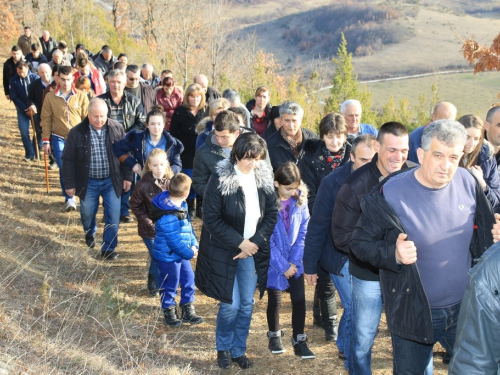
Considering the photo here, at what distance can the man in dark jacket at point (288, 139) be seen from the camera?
645 centimetres

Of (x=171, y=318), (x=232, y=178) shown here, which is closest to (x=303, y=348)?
(x=171, y=318)

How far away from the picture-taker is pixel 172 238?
562 cm

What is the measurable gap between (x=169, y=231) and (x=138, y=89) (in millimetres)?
A: 4421

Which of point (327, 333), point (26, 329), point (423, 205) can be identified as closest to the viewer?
point (423, 205)

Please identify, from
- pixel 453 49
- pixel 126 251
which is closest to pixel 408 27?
pixel 453 49

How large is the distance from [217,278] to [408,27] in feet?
499

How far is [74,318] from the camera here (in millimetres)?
5266

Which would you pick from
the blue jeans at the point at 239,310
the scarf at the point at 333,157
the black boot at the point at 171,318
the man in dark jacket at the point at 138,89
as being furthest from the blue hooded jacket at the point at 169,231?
the man in dark jacket at the point at 138,89

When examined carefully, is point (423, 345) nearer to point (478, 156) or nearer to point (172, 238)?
point (478, 156)

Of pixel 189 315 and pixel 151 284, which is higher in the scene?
pixel 151 284

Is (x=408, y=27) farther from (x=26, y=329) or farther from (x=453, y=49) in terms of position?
(x=26, y=329)

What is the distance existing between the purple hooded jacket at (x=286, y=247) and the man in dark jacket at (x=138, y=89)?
182 inches

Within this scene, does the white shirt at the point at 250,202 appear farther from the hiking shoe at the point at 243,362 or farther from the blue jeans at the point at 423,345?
the blue jeans at the point at 423,345

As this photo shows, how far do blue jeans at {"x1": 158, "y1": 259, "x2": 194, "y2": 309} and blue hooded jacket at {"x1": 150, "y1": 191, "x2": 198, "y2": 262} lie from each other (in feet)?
0.38
